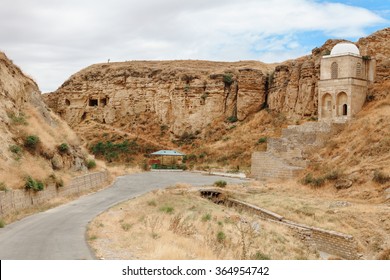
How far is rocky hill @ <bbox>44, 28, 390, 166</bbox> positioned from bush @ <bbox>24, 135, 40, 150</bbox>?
66.9 ft

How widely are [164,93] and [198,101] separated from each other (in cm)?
405

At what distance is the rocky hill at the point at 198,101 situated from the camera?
41.6 metres

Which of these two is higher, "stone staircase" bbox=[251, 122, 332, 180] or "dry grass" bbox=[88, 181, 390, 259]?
"stone staircase" bbox=[251, 122, 332, 180]

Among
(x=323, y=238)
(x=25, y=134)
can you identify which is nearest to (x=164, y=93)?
(x=25, y=134)

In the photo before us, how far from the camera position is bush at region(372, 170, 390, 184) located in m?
24.6

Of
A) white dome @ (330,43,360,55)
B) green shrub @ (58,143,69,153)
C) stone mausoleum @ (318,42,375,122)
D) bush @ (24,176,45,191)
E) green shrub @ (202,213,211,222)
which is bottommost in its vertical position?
green shrub @ (202,213,211,222)

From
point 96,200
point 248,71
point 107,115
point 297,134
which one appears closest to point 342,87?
point 297,134

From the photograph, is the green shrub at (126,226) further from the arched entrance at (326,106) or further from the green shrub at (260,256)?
the arched entrance at (326,106)

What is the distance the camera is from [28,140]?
72.4ft

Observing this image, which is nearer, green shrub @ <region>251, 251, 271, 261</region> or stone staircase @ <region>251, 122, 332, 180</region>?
green shrub @ <region>251, 251, 271, 261</region>

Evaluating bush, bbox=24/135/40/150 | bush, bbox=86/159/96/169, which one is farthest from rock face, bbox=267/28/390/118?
bush, bbox=24/135/40/150

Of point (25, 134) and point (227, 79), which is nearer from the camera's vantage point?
point (25, 134)

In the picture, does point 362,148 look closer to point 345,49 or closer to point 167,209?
point 345,49

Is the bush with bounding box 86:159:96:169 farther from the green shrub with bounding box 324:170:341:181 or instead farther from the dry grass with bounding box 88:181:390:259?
the green shrub with bounding box 324:170:341:181
